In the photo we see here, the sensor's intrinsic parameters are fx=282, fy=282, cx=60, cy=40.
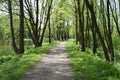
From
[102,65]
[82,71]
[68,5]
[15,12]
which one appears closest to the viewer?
[82,71]

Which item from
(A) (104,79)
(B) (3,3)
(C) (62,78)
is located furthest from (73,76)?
(B) (3,3)

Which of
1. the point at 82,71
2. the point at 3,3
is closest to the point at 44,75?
the point at 82,71

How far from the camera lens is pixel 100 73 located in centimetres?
1223

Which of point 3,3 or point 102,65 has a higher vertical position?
point 3,3

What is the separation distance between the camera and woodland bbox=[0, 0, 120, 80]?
541 inches

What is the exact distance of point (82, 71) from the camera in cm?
1327

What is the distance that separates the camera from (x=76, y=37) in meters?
48.8

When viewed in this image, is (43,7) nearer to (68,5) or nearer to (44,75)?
(68,5)

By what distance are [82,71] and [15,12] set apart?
82.5 ft

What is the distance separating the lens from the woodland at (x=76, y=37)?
1373 centimetres

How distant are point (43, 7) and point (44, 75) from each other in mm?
32051

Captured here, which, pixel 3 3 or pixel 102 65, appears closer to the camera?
pixel 102 65

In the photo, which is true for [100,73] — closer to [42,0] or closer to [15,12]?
[15,12]

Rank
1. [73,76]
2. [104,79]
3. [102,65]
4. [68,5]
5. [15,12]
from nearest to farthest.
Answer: [104,79], [73,76], [102,65], [15,12], [68,5]
